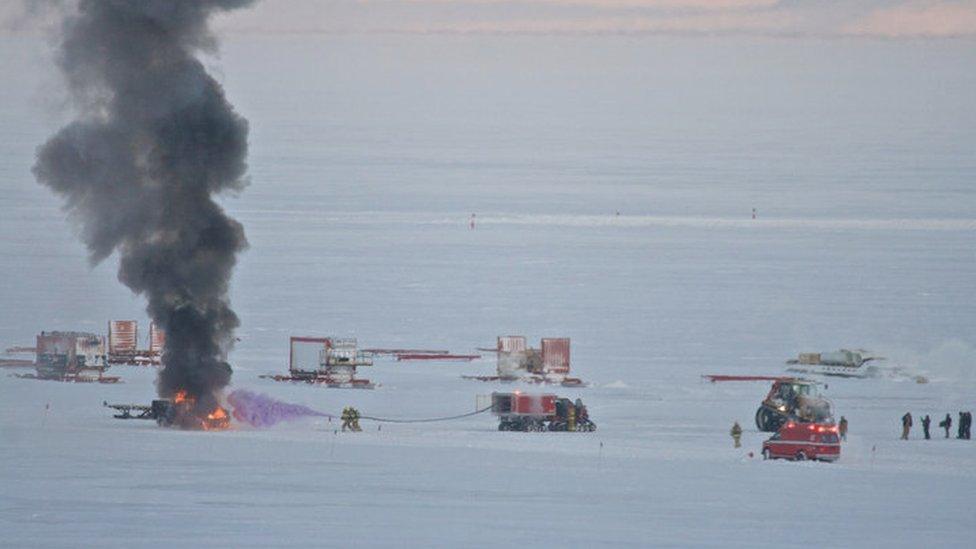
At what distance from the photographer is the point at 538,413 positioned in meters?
59.4

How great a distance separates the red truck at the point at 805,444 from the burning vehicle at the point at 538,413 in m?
6.35

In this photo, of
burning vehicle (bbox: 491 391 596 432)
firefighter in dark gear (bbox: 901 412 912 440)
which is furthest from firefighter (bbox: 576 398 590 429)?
firefighter in dark gear (bbox: 901 412 912 440)

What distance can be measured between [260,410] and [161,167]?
295 inches

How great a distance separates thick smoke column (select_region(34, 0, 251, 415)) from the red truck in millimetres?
15393

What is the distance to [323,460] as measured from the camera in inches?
2061

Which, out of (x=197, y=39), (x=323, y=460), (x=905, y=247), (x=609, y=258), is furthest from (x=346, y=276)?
(x=323, y=460)

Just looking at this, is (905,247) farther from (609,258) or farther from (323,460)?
(323,460)

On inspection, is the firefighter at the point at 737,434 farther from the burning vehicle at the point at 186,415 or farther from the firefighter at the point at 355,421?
the burning vehicle at the point at 186,415

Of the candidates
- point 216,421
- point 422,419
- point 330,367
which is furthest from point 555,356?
point 216,421

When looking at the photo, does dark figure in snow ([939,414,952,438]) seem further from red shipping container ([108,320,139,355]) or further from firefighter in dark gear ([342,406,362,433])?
red shipping container ([108,320,139,355])

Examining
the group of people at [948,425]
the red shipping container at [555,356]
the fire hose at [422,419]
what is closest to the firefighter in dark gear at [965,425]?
the group of people at [948,425]

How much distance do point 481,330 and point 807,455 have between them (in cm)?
3597

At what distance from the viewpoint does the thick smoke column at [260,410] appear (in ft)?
196

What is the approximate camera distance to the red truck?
53.3 metres
